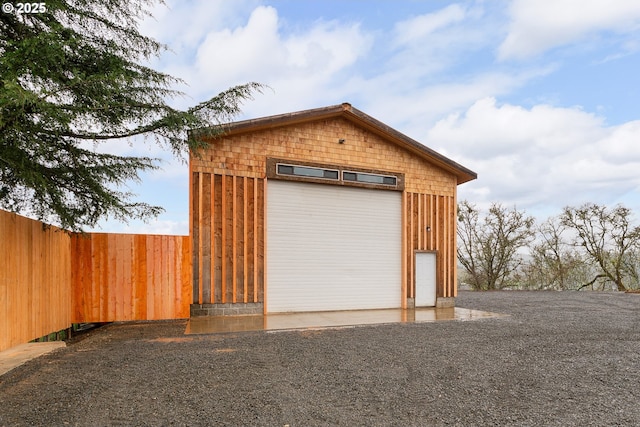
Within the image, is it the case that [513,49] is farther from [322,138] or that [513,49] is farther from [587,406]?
[587,406]

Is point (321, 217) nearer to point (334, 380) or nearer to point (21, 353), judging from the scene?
point (334, 380)

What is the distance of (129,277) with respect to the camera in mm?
7684

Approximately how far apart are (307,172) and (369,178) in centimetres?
184

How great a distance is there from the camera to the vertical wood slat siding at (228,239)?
8469mm

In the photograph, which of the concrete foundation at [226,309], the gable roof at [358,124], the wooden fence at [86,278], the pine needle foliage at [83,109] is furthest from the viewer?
the gable roof at [358,124]

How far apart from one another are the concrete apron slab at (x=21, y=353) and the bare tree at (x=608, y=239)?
2117 cm

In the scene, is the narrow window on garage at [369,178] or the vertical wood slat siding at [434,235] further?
the vertical wood slat siding at [434,235]

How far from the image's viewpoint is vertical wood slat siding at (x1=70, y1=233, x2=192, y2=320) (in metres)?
7.39

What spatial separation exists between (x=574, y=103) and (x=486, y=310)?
21.4 ft

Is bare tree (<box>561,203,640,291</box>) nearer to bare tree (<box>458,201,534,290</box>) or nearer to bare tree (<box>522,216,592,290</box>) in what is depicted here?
bare tree (<box>522,216,592,290</box>)

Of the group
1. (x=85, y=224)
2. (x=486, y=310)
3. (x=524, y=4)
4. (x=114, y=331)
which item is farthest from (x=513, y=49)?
(x=114, y=331)

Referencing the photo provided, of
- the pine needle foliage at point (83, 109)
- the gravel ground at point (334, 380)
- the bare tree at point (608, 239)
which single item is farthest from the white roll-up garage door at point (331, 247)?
the bare tree at point (608, 239)

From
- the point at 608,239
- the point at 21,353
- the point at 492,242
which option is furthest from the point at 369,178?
the point at 608,239

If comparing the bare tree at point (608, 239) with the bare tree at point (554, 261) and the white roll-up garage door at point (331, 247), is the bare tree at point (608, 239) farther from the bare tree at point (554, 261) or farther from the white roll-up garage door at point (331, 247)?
the white roll-up garage door at point (331, 247)
